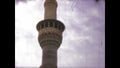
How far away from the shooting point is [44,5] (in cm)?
3331

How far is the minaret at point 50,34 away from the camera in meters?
30.9

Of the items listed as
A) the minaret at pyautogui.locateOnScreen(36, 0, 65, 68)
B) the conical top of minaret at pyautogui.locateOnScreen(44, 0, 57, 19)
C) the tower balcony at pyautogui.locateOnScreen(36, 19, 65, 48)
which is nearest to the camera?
the minaret at pyautogui.locateOnScreen(36, 0, 65, 68)

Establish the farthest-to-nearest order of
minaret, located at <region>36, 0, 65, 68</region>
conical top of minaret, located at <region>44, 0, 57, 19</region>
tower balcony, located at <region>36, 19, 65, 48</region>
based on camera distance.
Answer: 1. conical top of minaret, located at <region>44, 0, 57, 19</region>
2. tower balcony, located at <region>36, 19, 65, 48</region>
3. minaret, located at <region>36, 0, 65, 68</region>

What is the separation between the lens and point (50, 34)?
31641 mm

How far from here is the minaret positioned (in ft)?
101

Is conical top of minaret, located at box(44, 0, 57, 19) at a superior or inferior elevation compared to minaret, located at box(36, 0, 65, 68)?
superior

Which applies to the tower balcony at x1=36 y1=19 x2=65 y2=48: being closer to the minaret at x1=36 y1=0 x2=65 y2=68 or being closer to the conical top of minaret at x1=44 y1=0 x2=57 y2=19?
the minaret at x1=36 y1=0 x2=65 y2=68

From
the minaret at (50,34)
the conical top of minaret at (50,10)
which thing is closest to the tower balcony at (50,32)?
the minaret at (50,34)

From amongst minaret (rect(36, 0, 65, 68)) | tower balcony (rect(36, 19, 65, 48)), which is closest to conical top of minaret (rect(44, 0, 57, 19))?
minaret (rect(36, 0, 65, 68))

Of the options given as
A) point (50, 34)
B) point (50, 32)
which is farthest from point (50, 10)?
point (50, 34)
